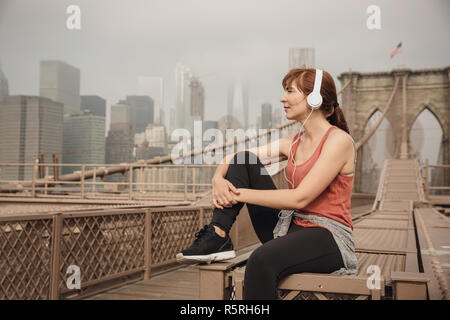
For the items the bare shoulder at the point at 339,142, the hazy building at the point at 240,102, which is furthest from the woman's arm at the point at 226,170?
the hazy building at the point at 240,102

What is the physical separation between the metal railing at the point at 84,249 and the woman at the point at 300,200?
1965 millimetres

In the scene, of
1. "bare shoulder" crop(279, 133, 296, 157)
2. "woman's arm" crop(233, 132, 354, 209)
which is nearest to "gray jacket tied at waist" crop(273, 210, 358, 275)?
"woman's arm" crop(233, 132, 354, 209)

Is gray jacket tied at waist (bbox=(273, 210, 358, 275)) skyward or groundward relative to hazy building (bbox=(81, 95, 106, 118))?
groundward

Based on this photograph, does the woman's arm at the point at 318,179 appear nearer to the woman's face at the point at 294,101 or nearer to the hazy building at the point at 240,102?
the woman's face at the point at 294,101

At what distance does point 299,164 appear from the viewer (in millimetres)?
1465

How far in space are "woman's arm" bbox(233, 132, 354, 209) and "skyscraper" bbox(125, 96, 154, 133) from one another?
21905mm

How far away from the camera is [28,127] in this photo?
35812mm

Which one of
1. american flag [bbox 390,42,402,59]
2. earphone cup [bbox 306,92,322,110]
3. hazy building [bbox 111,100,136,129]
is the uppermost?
american flag [bbox 390,42,402,59]

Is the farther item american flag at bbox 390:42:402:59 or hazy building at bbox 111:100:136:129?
hazy building at bbox 111:100:136:129

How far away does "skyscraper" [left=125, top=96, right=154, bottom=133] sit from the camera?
2391 centimetres

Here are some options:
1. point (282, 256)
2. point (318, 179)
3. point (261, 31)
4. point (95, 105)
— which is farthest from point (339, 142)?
point (95, 105)

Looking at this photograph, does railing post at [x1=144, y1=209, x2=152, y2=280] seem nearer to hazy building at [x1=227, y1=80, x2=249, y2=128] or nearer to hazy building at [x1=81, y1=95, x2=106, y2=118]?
hazy building at [x1=227, y1=80, x2=249, y2=128]

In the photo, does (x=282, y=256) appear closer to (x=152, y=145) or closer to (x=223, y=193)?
(x=223, y=193)
